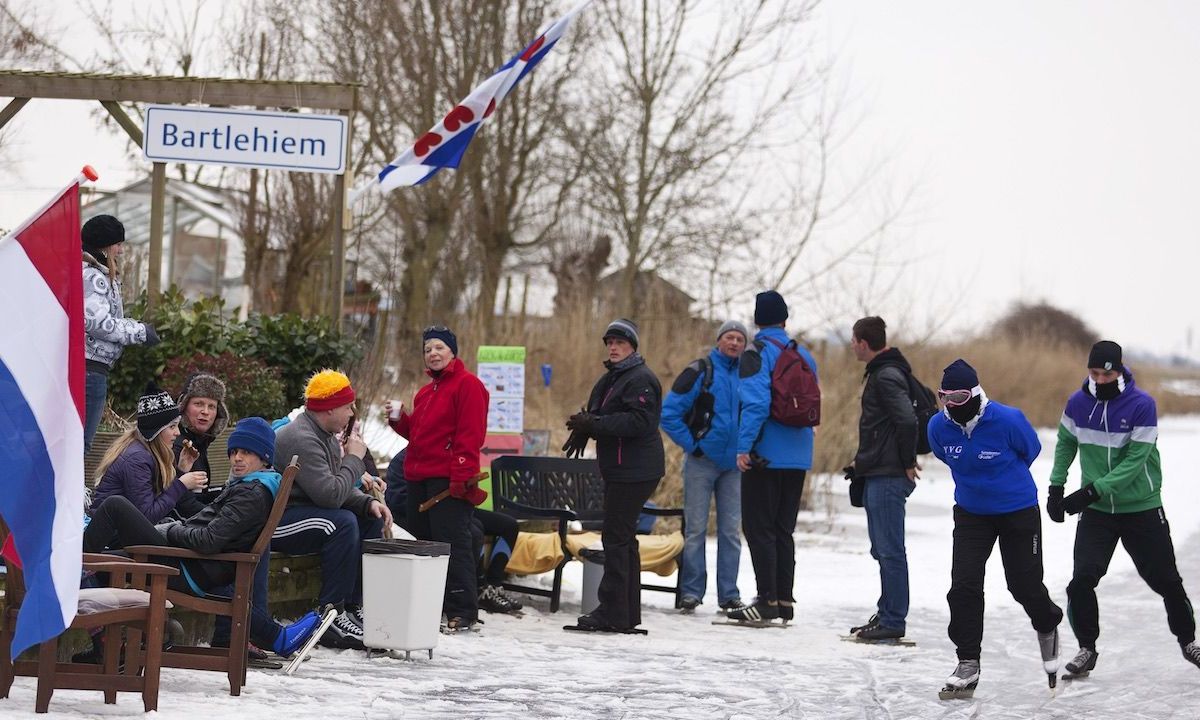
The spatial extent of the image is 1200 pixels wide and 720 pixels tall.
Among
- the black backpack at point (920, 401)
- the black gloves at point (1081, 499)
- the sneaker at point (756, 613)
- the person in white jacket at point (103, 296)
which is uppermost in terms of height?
the person in white jacket at point (103, 296)

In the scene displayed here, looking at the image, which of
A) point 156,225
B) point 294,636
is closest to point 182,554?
point 294,636

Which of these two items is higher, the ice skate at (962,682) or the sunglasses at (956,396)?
the sunglasses at (956,396)

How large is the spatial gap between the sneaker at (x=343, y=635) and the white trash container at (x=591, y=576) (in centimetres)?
228

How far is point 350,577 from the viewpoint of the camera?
8531mm

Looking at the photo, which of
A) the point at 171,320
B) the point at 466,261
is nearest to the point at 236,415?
the point at 171,320

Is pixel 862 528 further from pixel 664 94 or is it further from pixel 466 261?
pixel 466 261

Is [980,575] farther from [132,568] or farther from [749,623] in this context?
[132,568]

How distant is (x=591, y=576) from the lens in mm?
10672

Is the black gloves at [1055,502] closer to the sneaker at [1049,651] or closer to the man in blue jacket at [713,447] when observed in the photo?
the sneaker at [1049,651]

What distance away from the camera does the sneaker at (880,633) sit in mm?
10266

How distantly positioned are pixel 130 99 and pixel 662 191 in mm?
14077

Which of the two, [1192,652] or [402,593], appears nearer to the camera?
[402,593]

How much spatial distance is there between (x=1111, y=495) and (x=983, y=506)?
1.07 meters

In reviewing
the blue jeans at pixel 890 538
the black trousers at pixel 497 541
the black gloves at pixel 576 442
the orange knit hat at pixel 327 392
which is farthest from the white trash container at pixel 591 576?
the orange knit hat at pixel 327 392
